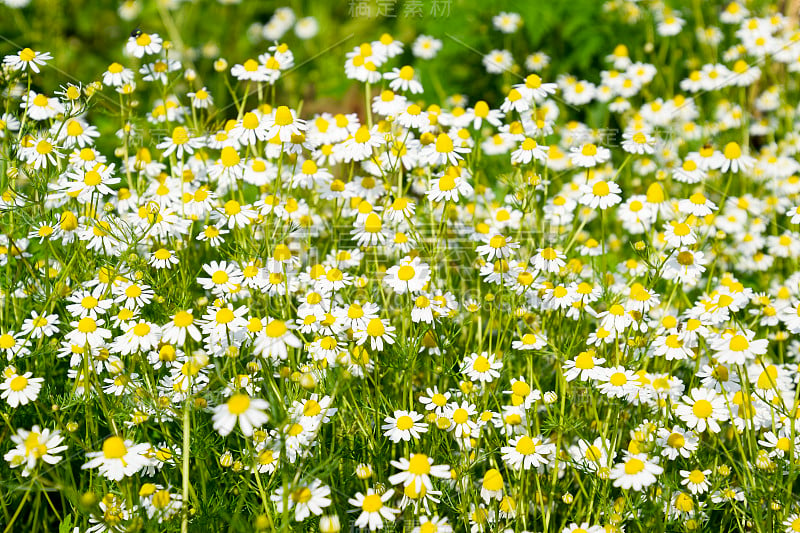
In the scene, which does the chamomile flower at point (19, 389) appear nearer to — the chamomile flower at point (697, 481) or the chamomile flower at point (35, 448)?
the chamomile flower at point (35, 448)

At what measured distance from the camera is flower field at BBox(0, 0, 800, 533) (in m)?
1.91

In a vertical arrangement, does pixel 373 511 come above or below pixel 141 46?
below

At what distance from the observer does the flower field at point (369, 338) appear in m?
1.91

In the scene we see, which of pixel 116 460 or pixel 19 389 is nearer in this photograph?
pixel 116 460

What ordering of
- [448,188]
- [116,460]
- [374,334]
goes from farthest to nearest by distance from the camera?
[448,188] < [374,334] < [116,460]

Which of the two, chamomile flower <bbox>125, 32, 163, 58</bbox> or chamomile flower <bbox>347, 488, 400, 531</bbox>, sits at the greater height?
chamomile flower <bbox>125, 32, 163, 58</bbox>

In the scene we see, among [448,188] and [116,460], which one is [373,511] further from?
[448,188]

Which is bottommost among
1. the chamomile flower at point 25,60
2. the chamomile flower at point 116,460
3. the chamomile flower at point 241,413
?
the chamomile flower at point 116,460

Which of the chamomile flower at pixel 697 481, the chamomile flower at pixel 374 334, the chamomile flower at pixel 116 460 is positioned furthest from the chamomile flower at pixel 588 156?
the chamomile flower at pixel 116 460

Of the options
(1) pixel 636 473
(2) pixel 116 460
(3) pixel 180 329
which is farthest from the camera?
(3) pixel 180 329

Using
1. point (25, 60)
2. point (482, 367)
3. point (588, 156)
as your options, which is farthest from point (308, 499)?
point (25, 60)

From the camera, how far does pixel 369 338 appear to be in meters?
2.19

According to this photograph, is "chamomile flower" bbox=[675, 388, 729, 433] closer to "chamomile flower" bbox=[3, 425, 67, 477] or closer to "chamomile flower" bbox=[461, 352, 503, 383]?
"chamomile flower" bbox=[461, 352, 503, 383]

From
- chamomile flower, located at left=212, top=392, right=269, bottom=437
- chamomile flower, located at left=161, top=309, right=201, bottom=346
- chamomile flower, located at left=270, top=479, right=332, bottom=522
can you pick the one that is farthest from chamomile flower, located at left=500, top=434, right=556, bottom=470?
chamomile flower, located at left=161, top=309, right=201, bottom=346
